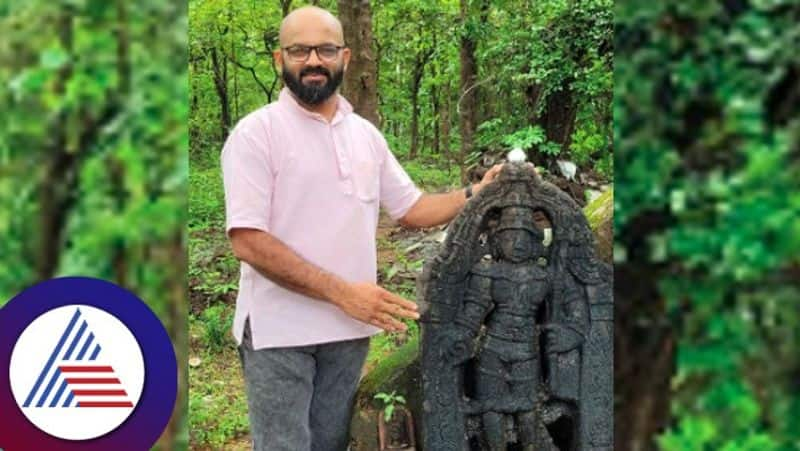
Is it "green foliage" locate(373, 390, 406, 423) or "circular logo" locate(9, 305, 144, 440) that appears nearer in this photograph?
"circular logo" locate(9, 305, 144, 440)

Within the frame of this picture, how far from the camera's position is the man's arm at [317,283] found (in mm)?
1769

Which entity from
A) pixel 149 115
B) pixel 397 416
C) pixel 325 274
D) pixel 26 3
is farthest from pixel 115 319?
pixel 397 416

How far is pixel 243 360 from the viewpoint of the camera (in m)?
2.11

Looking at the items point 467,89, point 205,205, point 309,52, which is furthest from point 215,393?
point 309,52

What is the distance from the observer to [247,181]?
1.87 metres

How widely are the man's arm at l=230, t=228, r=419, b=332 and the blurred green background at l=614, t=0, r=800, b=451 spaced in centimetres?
67

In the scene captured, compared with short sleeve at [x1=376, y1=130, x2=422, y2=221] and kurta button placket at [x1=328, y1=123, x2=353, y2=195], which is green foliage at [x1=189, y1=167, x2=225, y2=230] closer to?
short sleeve at [x1=376, y1=130, x2=422, y2=221]

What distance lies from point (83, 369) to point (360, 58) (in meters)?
2.46

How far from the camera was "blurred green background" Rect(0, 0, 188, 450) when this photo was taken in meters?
1.19

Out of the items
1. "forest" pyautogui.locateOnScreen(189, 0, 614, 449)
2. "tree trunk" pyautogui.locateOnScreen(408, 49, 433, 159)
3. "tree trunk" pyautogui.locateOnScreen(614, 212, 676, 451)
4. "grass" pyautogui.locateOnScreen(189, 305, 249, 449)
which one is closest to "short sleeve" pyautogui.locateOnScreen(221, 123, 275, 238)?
"tree trunk" pyautogui.locateOnScreen(614, 212, 676, 451)

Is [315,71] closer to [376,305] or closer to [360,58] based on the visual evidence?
[376,305]

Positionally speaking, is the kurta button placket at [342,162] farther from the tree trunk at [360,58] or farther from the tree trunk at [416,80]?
the tree trunk at [416,80]

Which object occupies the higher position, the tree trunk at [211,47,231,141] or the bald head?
the tree trunk at [211,47,231,141]

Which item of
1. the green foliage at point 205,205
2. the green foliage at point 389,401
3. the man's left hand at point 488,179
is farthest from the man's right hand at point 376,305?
the green foliage at point 205,205
